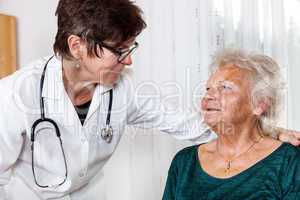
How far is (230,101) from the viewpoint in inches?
55.8

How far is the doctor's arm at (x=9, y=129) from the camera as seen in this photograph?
4.26 feet

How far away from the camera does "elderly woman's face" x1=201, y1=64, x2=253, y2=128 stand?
141cm

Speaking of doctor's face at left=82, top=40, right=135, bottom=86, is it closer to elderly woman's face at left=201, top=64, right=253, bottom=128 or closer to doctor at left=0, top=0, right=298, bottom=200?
doctor at left=0, top=0, right=298, bottom=200

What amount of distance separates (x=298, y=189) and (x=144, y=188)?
83 cm

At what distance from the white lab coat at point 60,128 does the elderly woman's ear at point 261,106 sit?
26cm

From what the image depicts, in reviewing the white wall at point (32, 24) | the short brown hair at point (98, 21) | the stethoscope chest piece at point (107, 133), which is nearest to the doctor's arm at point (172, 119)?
the stethoscope chest piece at point (107, 133)

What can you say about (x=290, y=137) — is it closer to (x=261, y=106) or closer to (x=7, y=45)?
(x=261, y=106)

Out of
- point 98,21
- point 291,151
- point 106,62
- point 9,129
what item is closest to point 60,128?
point 9,129

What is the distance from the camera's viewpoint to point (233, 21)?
5.83 ft

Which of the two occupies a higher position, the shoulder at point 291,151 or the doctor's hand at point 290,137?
the doctor's hand at point 290,137

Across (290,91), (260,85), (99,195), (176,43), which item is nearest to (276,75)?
(260,85)

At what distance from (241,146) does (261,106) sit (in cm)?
15

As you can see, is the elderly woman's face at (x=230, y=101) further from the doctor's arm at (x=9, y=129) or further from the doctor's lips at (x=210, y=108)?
the doctor's arm at (x=9, y=129)

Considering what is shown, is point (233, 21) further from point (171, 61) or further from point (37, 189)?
point (37, 189)
